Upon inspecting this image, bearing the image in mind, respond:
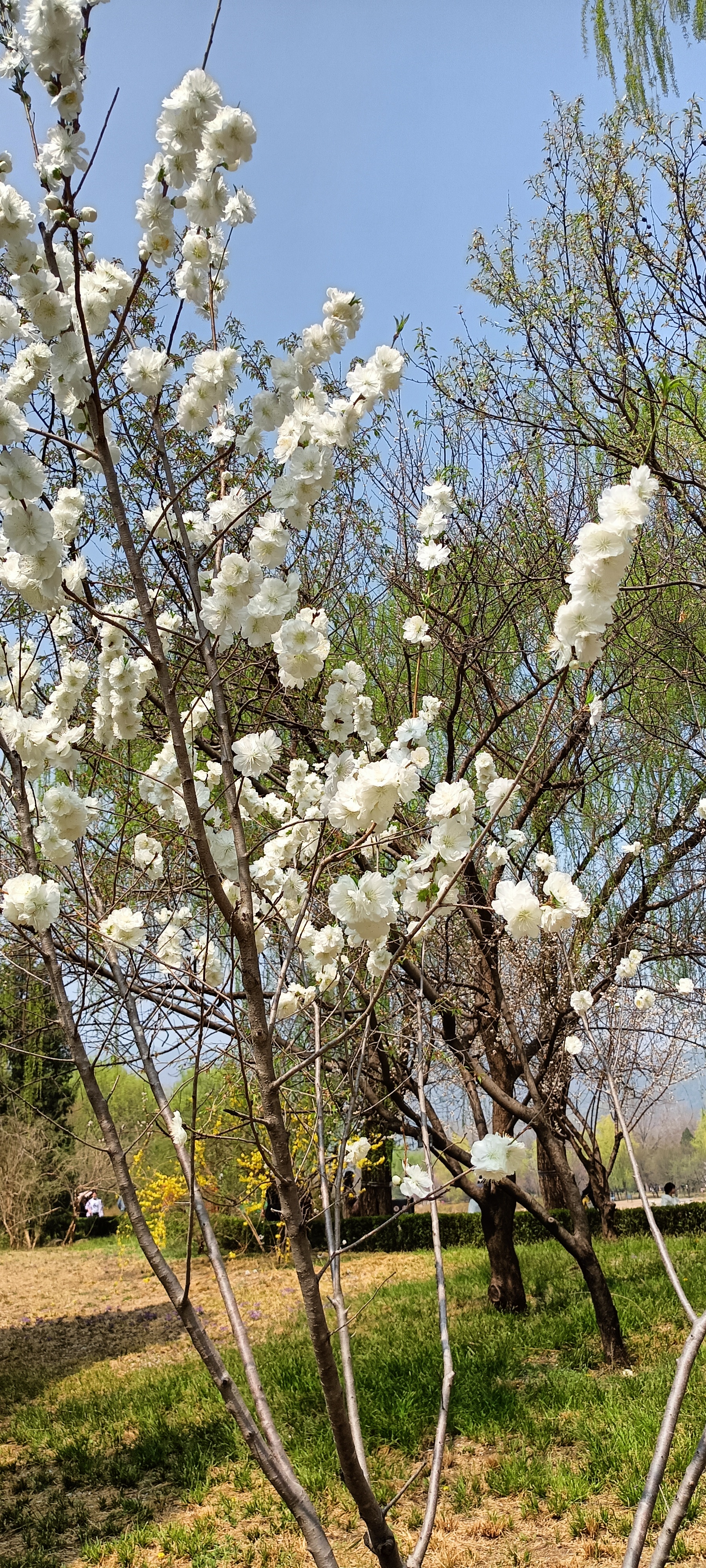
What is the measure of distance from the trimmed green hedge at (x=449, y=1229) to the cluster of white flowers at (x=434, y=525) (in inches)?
334

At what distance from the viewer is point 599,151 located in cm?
556

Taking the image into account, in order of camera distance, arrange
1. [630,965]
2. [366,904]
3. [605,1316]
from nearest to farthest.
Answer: [366,904] < [630,965] < [605,1316]

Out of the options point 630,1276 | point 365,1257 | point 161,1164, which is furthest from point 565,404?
point 161,1164

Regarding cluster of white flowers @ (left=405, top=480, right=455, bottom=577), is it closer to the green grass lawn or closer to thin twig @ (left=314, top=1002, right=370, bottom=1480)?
thin twig @ (left=314, top=1002, right=370, bottom=1480)

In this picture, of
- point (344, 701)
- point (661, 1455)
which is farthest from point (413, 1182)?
point (344, 701)

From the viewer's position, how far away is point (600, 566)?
1355 millimetres

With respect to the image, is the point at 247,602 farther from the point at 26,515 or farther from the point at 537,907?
the point at 537,907

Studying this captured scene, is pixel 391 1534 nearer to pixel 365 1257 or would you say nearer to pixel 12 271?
pixel 12 271

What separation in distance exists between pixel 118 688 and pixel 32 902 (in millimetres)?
494

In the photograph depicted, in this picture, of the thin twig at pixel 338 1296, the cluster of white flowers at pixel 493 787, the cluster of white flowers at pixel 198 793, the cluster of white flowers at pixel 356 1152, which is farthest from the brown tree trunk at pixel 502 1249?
the thin twig at pixel 338 1296

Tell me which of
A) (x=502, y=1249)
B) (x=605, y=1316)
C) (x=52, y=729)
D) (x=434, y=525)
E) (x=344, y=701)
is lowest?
(x=605, y=1316)

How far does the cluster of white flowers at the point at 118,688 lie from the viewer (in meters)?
1.97

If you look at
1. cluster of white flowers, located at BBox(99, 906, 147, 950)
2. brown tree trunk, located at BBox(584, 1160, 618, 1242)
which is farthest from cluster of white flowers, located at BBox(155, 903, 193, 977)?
brown tree trunk, located at BBox(584, 1160, 618, 1242)

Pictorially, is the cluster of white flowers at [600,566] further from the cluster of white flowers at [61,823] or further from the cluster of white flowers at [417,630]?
the cluster of white flowers at [417,630]
